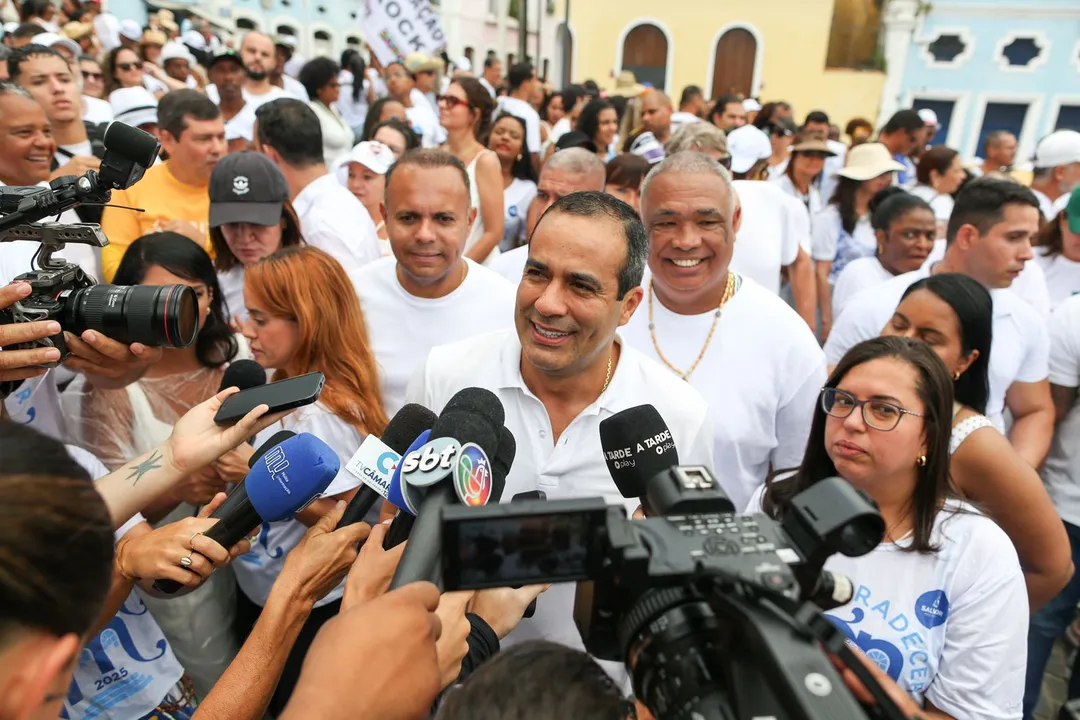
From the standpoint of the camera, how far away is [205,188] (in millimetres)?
4234

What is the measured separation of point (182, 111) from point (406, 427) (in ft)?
11.2

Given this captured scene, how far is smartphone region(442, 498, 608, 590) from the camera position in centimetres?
96

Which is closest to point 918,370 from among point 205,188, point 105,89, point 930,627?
point 930,627

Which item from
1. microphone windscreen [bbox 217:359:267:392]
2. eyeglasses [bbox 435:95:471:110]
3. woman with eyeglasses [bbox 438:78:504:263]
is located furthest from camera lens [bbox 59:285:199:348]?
eyeglasses [bbox 435:95:471:110]

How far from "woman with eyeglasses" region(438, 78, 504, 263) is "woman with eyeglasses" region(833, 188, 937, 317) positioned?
2390 millimetres

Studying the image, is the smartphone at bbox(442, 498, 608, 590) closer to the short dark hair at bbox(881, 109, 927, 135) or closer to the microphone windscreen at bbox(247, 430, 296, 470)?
the microphone windscreen at bbox(247, 430, 296, 470)

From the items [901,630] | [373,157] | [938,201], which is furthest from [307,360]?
[938,201]

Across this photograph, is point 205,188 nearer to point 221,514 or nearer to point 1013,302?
point 221,514

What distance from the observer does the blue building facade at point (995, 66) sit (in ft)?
84.1

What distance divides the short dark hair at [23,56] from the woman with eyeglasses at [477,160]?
2.67m

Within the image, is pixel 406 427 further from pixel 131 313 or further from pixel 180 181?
pixel 180 181

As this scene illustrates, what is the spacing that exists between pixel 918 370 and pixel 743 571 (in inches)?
56.4

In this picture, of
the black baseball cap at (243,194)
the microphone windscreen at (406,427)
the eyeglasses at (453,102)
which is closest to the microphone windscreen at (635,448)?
the microphone windscreen at (406,427)

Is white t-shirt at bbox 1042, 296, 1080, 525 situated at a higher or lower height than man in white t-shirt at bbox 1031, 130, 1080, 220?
lower
